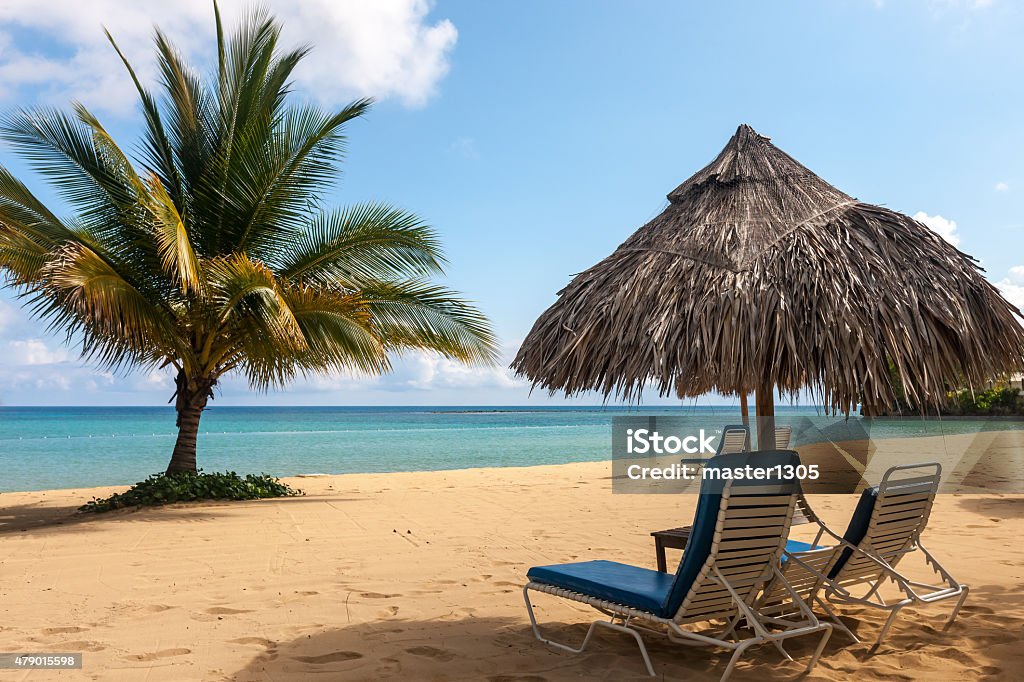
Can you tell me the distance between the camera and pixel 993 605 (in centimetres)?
471

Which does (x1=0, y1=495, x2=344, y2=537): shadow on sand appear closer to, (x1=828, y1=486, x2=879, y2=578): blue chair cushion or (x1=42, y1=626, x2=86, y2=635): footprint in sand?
(x1=42, y1=626, x2=86, y2=635): footprint in sand

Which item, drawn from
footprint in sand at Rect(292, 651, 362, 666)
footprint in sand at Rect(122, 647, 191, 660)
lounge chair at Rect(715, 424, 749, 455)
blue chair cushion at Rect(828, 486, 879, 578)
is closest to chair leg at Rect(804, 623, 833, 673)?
blue chair cushion at Rect(828, 486, 879, 578)

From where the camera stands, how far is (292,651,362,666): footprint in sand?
3.75 meters

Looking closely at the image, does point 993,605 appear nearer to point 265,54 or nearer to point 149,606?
point 149,606

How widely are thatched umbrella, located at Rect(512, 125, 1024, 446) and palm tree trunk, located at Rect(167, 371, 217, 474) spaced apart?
6.34 m

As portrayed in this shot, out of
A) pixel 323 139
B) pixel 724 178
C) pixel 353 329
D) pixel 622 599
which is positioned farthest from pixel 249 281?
pixel 622 599

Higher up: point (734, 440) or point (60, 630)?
point (734, 440)

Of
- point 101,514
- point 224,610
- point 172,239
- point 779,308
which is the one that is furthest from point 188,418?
point 779,308

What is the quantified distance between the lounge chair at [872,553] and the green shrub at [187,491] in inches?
300

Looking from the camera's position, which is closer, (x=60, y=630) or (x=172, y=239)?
(x=60, y=630)

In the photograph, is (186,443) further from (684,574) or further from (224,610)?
(684,574)

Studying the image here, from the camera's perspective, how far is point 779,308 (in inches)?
160

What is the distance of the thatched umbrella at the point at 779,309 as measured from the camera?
404 centimetres

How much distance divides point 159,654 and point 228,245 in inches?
281
